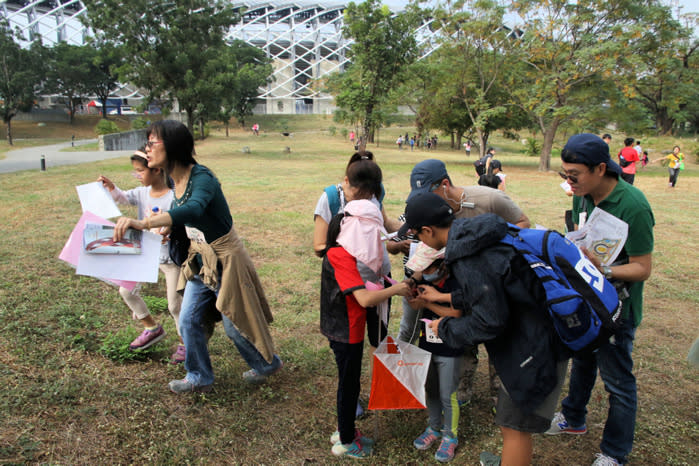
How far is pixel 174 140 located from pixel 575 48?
807 inches

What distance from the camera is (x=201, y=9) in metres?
24.0

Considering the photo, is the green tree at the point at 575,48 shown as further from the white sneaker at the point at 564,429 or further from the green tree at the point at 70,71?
the green tree at the point at 70,71

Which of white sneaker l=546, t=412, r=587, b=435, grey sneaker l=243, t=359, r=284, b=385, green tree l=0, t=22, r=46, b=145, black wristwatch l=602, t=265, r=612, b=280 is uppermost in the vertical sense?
green tree l=0, t=22, r=46, b=145

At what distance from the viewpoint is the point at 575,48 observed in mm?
18750

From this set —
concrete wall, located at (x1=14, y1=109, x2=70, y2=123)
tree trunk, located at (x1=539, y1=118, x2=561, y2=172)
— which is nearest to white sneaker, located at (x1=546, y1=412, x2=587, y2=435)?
tree trunk, located at (x1=539, y1=118, x2=561, y2=172)

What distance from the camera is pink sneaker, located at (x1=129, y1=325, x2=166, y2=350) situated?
3.55m

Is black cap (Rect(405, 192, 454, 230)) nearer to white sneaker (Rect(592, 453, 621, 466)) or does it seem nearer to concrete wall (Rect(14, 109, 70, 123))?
white sneaker (Rect(592, 453, 621, 466))

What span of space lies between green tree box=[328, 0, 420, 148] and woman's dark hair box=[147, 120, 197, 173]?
18.6 m

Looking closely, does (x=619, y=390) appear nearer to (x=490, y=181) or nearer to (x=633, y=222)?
(x=633, y=222)

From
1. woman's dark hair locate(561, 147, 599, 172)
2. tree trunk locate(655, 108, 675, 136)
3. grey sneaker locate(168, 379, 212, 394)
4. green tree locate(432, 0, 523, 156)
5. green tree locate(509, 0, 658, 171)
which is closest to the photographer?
woman's dark hair locate(561, 147, 599, 172)

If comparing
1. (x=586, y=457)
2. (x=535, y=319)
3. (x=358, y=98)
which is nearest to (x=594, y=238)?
(x=535, y=319)

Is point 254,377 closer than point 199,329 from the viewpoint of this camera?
No

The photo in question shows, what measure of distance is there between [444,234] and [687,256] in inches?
283

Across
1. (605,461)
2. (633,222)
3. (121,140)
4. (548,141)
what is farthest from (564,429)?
(121,140)
